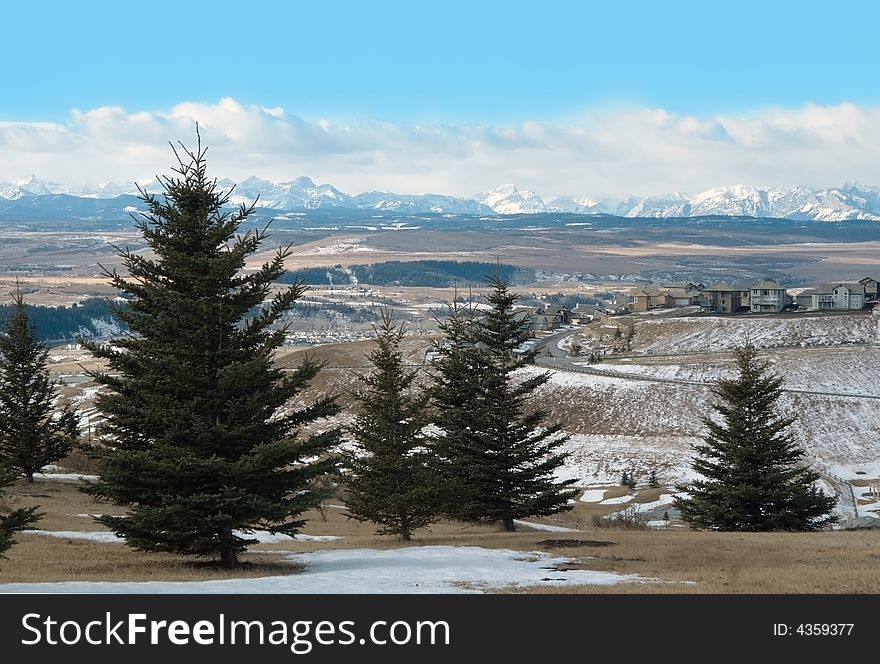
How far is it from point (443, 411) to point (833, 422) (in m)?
58.4

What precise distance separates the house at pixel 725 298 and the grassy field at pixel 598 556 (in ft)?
393

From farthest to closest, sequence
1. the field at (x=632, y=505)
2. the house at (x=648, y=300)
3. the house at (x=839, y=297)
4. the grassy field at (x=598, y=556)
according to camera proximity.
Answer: the house at (x=648, y=300) → the house at (x=839, y=297) → the field at (x=632, y=505) → the grassy field at (x=598, y=556)

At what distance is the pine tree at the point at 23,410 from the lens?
46.7m

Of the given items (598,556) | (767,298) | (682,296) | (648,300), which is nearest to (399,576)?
(598,556)

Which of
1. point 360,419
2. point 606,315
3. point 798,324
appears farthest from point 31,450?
point 606,315

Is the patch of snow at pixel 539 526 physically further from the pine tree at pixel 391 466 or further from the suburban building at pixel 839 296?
the suburban building at pixel 839 296

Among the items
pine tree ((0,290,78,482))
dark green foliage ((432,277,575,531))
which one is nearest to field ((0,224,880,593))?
dark green foliage ((432,277,575,531))

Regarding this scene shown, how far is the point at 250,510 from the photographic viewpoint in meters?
23.7

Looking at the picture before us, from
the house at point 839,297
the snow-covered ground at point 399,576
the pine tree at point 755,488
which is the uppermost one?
the house at point 839,297

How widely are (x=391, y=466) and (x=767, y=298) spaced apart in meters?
129

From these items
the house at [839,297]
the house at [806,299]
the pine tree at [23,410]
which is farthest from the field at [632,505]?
the house at [806,299]

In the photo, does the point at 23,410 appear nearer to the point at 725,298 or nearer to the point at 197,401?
the point at 197,401
